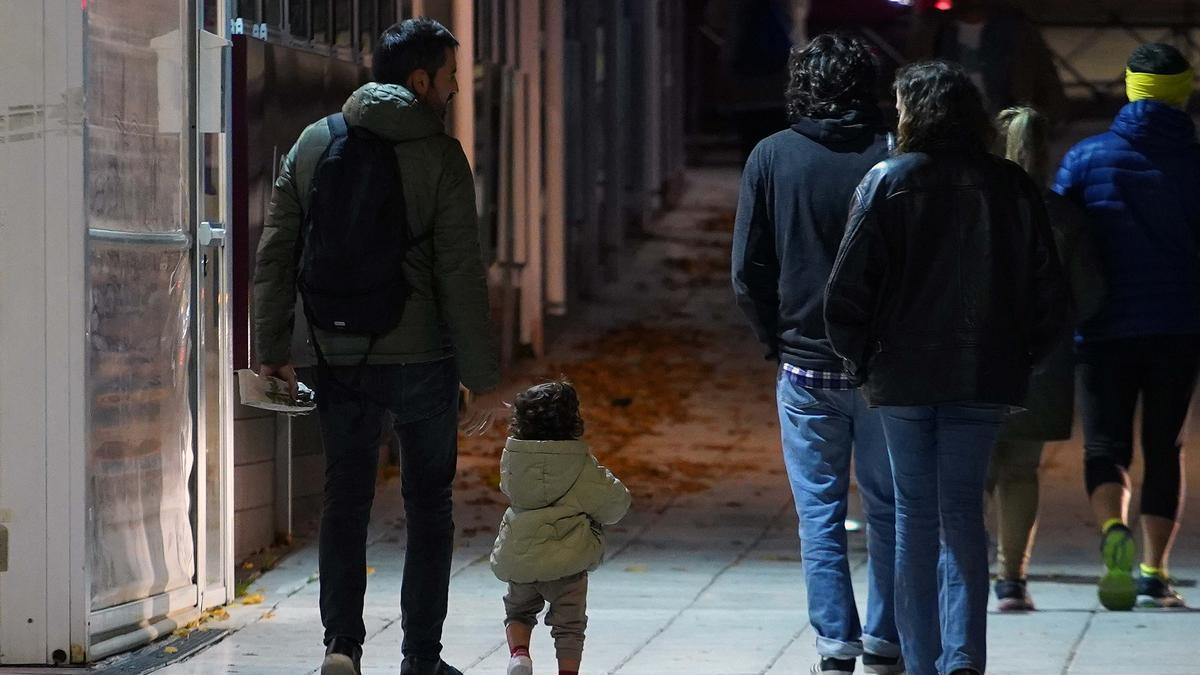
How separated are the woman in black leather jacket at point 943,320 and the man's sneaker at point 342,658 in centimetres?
156

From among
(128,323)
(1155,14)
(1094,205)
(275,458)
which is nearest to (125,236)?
(128,323)

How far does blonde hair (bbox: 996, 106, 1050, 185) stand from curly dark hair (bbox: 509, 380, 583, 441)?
2.36 metres

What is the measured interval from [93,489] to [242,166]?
1.37 metres

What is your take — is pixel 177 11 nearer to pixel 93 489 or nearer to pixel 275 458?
pixel 93 489

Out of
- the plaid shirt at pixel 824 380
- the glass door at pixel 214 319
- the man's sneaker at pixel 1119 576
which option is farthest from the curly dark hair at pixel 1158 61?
the glass door at pixel 214 319

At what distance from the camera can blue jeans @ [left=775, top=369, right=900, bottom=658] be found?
566cm

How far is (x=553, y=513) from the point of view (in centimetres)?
543

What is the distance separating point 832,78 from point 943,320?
2.86ft

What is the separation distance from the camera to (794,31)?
14719 millimetres

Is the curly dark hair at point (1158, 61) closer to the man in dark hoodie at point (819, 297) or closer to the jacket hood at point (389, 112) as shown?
the man in dark hoodie at point (819, 297)

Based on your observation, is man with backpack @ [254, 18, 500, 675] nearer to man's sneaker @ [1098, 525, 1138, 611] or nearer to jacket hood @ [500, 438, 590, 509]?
jacket hood @ [500, 438, 590, 509]

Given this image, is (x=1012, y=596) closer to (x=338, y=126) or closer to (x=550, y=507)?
(x=550, y=507)

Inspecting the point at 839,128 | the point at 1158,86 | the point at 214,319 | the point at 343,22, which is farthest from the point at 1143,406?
the point at 343,22

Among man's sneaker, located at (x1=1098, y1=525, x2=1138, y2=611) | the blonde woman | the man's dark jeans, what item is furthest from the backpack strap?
man's sneaker, located at (x1=1098, y1=525, x2=1138, y2=611)
